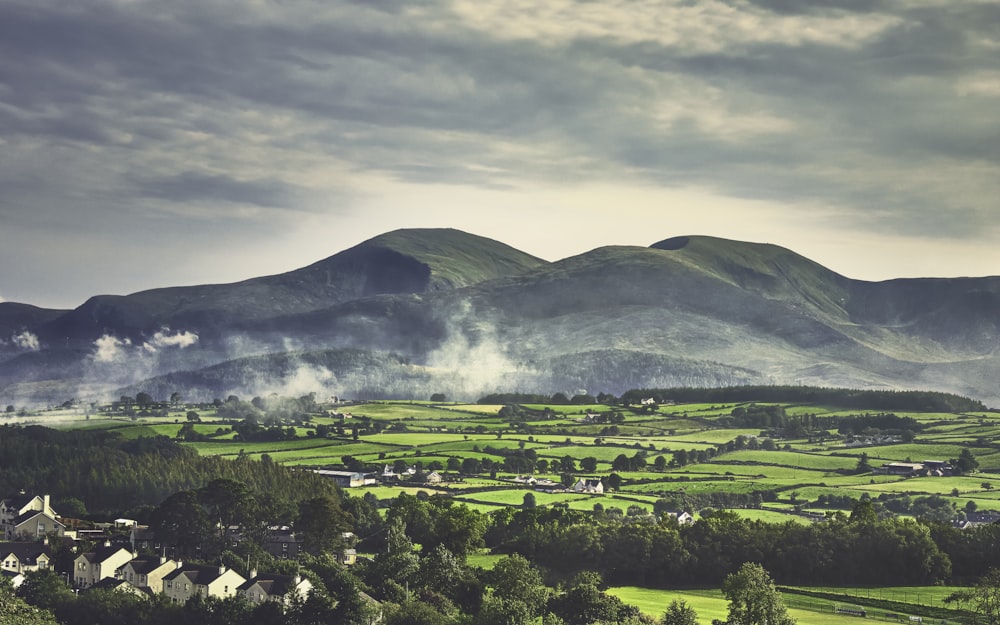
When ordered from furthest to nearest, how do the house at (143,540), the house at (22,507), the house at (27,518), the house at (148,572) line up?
the house at (22,507), the house at (27,518), the house at (143,540), the house at (148,572)

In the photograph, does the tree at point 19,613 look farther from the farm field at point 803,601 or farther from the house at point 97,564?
the farm field at point 803,601

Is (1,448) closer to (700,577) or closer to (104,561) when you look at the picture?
(104,561)

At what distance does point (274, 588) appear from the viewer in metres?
90.6

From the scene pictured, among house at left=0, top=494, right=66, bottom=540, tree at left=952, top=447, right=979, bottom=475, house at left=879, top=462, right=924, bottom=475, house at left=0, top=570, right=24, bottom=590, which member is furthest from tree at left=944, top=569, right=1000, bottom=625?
tree at left=952, top=447, right=979, bottom=475

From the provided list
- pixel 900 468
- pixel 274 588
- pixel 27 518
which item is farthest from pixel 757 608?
pixel 900 468

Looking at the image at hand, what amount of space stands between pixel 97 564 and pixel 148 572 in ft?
16.0

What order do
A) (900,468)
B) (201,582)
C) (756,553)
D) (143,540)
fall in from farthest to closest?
(900,468) → (143,540) → (756,553) → (201,582)

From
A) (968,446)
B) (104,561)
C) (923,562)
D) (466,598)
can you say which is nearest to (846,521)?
(923,562)

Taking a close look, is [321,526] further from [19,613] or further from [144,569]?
[19,613]

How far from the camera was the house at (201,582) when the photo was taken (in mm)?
92500

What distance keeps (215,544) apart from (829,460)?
96.5 metres

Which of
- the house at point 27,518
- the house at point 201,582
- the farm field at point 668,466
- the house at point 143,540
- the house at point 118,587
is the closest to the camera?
the house at point 118,587

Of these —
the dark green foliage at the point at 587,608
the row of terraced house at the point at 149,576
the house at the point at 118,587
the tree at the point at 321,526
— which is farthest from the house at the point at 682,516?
the house at the point at 118,587

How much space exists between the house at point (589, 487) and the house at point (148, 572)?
64617mm
